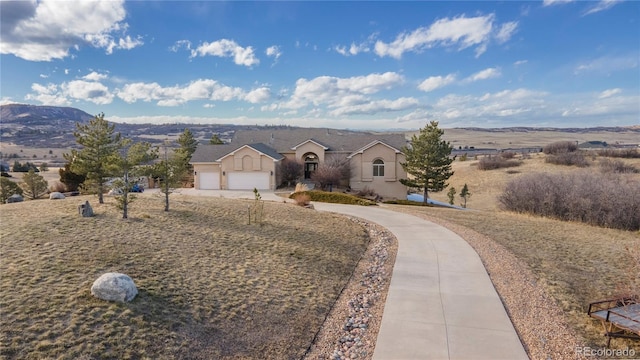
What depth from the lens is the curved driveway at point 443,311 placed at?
6898mm

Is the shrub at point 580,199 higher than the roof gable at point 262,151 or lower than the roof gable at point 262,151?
lower

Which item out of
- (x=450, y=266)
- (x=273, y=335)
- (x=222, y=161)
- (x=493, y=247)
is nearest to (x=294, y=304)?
(x=273, y=335)

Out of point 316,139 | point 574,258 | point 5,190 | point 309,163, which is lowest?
point 574,258

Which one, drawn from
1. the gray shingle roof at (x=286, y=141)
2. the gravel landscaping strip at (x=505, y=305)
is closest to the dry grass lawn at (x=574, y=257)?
the gravel landscaping strip at (x=505, y=305)

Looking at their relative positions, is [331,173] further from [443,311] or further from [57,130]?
[57,130]

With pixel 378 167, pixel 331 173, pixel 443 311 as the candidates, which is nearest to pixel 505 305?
pixel 443 311

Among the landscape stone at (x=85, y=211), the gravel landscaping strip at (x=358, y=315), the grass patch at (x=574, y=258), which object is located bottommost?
the gravel landscaping strip at (x=358, y=315)

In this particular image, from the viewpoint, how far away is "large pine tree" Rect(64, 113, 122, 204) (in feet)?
53.0

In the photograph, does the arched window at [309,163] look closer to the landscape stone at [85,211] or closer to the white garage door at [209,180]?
the white garage door at [209,180]

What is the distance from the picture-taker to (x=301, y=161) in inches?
1474

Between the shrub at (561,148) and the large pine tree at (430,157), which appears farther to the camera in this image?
the shrub at (561,148)

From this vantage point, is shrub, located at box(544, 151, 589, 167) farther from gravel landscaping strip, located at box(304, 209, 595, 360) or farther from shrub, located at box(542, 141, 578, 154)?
gravel landscaping strip, located at box(304, 209, 595, 360)

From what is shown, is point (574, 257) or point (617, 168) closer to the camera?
point (574, 257)

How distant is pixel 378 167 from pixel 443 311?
90.5 ft
